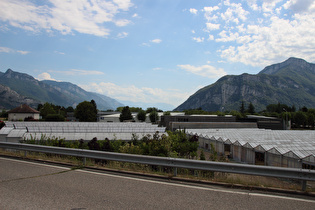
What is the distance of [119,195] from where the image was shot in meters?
5.77

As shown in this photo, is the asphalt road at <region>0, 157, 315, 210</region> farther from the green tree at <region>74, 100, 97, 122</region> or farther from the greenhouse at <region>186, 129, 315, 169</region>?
the green tree at <region>74, 100, 97, 122</region>

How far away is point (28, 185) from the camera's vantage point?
661cm

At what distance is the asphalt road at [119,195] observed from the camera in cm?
513

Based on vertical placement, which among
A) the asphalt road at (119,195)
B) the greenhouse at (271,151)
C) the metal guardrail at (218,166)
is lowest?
the greenhouse at (271,151)

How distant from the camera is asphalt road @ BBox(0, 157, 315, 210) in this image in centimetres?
513

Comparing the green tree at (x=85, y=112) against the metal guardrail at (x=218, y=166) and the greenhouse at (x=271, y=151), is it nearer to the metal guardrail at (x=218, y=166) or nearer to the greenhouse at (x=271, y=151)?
the greenhouse at (x=271, y=151)

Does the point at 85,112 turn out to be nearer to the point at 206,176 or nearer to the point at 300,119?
the point at 206,176

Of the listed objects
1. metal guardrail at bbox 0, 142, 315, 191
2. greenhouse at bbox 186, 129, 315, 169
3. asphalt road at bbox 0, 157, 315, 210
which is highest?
metal guardrail at bbox 0, 142, 315, 191

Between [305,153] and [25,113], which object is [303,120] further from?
[25,113]

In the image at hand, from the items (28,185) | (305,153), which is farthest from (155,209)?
(305,153)

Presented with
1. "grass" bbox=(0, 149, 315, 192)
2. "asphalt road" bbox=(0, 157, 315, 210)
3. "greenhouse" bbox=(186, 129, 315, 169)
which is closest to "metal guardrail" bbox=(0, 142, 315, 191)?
"grass" bbox=(0, 149, 315, 192)

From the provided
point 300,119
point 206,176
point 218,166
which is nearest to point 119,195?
point 218,166

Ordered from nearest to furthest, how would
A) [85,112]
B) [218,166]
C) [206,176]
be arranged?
[218,166] → [206,176] → [85,112]

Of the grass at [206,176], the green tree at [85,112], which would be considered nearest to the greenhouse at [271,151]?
the grass at [206,176]
